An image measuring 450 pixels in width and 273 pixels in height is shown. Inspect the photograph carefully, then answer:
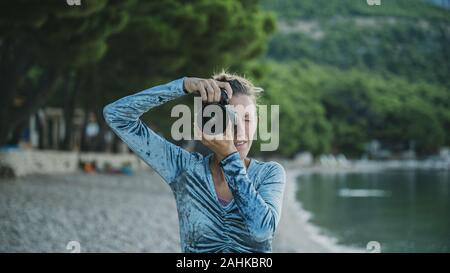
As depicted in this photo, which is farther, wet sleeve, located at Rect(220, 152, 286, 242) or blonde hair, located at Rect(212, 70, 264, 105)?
blonde hair, located at Rect(212, 70, 264, 105)

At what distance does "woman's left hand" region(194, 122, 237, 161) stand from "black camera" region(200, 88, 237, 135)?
3cm

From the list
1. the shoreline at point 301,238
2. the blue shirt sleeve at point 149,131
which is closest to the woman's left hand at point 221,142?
A: the blue shirt sleeve at point 149,131

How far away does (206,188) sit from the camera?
89.1 inches

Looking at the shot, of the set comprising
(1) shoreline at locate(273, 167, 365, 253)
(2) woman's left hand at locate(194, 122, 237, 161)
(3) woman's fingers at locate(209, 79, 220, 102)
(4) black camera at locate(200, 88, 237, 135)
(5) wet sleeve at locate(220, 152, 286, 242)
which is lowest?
(1) shoreline at locate(273, 167, 365, 253)

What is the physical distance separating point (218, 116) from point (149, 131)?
33cm

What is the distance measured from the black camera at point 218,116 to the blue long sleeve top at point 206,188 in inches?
4.1

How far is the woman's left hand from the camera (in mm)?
2102

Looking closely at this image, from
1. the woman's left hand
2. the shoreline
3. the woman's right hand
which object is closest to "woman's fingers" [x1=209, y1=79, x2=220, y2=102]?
the woman's right hand

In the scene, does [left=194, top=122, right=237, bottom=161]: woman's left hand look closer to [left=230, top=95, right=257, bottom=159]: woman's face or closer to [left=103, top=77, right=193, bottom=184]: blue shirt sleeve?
[left=230, top=95, right=257, bottom=159]: woman's face

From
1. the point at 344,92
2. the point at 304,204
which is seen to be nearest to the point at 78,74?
the point at 304,204

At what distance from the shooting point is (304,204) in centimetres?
2577

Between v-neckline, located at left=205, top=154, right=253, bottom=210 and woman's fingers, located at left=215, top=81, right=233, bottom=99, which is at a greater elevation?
woman's fingers, located at left=215, top=81, right=233, bottom=99

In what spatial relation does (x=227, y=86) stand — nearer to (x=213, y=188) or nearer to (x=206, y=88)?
(x=206, y=88)
